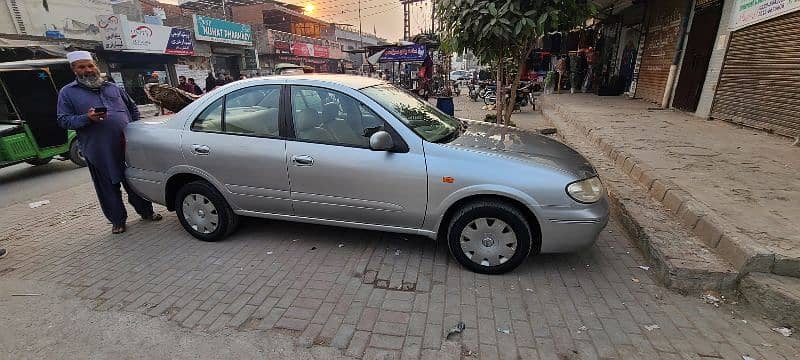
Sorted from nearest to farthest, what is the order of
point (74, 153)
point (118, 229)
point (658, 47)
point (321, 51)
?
point (118, 229)
point (74, 153)
point (658, 47)
point (321, 51)

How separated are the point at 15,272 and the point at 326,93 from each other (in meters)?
3.21

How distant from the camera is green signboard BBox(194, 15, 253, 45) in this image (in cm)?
2392

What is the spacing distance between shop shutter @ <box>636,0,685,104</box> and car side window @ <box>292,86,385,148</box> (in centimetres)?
1044

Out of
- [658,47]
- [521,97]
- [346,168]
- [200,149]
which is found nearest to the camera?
[346,168]

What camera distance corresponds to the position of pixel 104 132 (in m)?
3.76

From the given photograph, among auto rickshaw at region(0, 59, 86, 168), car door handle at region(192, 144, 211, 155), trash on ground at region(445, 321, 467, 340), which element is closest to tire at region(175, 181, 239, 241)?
car door handle at region(192, 144, 211, 155)

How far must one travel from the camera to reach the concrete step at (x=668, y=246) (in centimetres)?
272

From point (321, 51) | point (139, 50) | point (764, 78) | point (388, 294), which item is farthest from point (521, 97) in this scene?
point (321, 51)

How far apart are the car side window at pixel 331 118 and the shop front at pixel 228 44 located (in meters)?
23.1

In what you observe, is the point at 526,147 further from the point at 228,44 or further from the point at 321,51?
the point at 321,51

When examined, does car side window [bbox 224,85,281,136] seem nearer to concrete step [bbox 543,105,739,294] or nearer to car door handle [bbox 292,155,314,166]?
car door handle [bbox 292,155,314,166]

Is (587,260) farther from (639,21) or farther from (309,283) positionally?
(639,21)

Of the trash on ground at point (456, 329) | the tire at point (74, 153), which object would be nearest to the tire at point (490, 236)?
the trash on ground at point (456, 329)

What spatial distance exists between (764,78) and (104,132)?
9.88m
